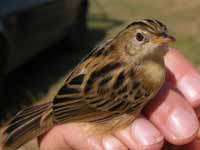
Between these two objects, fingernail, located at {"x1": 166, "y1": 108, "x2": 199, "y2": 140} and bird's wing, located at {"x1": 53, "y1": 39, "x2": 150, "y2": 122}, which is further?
bird's wing, located at {"x1": 53, "y1": 39, "x2": 150, "y2": 122}

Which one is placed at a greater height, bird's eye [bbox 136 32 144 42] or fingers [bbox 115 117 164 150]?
bird's eye [bbox 136 32 144 42]

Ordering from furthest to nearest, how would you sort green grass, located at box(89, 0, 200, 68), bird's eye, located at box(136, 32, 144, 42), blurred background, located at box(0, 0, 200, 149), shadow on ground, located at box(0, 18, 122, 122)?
1. green grass, located at box(89, 0, 200, 68)
2. shadow on ground, located at box(0, 18, 122, 122)
3. blurred background, located at box(0, 0, 200, 149)
4. bird's eye, located at box(136, 32, 144, 42)

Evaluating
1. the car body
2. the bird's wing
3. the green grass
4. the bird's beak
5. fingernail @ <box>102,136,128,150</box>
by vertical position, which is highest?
the bird's beak

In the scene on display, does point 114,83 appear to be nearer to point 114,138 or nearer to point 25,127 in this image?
point 114,138

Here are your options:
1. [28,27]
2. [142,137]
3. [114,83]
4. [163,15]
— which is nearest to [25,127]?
[114,83]

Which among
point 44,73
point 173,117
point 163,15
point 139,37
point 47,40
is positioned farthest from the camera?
point 163,15

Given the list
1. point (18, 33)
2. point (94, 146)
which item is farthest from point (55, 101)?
point (18, 33)

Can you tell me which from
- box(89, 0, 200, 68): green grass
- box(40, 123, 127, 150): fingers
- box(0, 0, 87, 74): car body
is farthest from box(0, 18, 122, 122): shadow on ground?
box(40, 123, 127, 150): fingers

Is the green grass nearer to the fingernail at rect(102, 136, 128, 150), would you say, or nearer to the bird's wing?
the bird's wing
